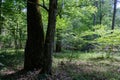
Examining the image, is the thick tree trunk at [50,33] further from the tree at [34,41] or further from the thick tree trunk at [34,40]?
the thick tree trunk at [34,40]

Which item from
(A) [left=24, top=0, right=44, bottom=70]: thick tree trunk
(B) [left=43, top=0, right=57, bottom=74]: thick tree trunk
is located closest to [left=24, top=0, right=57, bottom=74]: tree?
(A) [left=24, top=0, right=44, bottom=70]: thick tree trunk

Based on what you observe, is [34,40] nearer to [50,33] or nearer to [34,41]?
[34,41]

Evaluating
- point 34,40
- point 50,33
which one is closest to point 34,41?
point 34,40

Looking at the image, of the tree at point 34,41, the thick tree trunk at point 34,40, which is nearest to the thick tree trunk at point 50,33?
the tree at point 34,41

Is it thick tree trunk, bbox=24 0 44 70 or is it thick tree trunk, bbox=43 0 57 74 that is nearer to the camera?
thick tree trunk, bbox=43 0 57 74

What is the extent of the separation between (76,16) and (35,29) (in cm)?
1091

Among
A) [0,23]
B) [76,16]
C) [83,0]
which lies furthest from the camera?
[76,16]

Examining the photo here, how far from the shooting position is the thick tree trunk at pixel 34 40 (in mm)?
9203

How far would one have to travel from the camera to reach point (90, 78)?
8305mm

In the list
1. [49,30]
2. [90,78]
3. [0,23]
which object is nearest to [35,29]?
[49,30]

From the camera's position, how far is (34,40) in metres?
9.34

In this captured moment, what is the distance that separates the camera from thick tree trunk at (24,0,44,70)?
9203mm

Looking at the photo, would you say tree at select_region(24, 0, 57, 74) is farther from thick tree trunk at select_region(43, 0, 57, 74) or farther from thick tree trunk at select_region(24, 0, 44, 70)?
thick tree trunk at select_region(43, 0, 57, 74)

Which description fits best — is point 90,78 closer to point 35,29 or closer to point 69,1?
point 35,29
